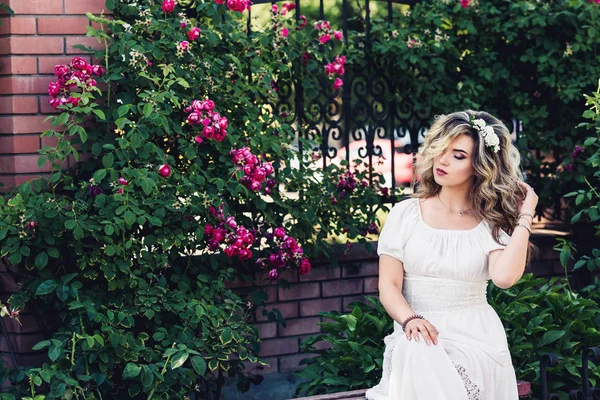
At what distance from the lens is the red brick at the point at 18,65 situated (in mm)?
4145

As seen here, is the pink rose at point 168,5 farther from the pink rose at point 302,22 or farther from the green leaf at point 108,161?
the pink rose at point 302,22

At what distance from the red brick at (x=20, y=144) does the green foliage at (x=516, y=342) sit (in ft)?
5.24

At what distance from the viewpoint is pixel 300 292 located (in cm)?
493

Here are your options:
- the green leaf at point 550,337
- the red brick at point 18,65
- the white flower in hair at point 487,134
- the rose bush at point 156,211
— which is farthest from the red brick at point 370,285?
the red brick at point 18,65

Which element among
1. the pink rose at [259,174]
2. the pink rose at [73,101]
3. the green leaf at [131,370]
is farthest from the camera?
the pink rose at [259,174]

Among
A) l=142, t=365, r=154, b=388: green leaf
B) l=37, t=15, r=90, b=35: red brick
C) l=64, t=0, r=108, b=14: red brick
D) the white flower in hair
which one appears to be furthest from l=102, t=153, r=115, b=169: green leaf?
the white flower in hair

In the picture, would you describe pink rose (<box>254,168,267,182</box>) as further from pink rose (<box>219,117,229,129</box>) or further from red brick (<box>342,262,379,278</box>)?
red brick (<box>342,262,379,278</box>)

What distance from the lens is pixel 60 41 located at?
→ 4211 mm

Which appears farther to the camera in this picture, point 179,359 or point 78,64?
point 78,64

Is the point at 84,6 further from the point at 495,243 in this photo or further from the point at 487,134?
the point at 495,243

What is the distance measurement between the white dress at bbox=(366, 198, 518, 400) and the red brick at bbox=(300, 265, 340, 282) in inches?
52.6

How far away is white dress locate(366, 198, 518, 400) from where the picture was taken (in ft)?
11.2

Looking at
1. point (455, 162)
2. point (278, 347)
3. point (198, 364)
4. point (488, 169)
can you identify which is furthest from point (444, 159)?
point (278, 347)

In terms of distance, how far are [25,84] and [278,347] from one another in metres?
1.89
